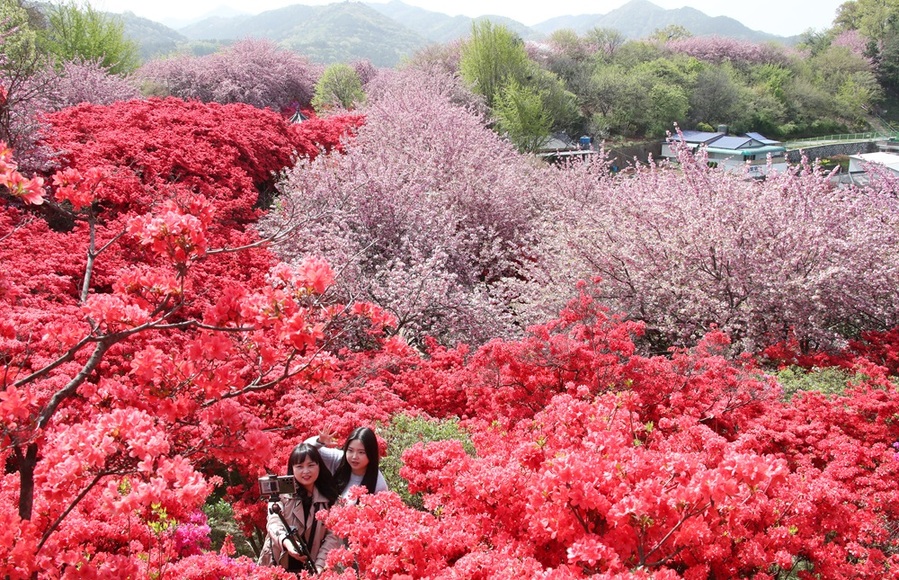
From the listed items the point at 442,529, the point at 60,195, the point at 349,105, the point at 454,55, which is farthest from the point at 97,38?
the point at 442,529

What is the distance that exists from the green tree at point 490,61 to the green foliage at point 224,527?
24001 mm

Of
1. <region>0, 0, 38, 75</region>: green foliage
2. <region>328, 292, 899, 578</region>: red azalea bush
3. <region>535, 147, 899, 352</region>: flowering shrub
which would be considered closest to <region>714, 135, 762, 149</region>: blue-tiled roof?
<region>535, 147, 899, 352</region>: flowering shrub

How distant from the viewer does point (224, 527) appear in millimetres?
4266

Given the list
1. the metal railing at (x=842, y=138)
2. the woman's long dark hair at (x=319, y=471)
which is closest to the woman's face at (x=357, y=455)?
the woman's long dark hair at (x=319, y=471)

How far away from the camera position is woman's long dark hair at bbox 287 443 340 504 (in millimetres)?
3268

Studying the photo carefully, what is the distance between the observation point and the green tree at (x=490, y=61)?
1041 inches

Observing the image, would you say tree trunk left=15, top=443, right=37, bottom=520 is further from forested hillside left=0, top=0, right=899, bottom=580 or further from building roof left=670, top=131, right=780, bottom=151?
building roof left=670, top=131, right=780, bottom=151

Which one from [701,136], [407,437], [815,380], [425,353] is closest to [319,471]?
[407,437]

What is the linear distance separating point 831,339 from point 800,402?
2.51 metres

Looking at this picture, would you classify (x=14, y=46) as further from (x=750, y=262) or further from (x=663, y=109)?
(x=663, y=109)

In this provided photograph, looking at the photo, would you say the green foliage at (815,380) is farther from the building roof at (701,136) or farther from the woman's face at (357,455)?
the building roof at (701,136)

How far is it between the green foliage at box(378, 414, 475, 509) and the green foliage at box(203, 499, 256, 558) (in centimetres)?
106

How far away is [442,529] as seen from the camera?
101 inches

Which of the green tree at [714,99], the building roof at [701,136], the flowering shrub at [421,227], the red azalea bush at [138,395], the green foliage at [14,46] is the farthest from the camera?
the green tree at [714,99]
